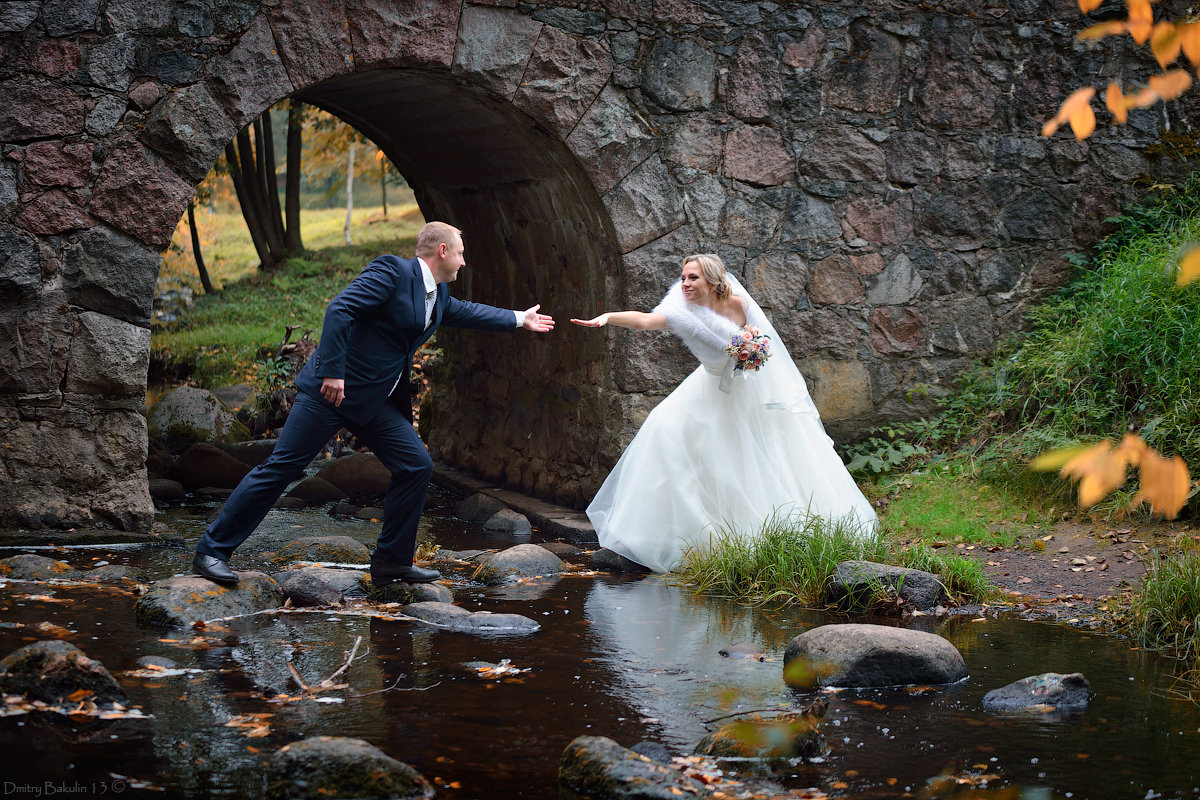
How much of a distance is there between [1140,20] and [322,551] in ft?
17.0

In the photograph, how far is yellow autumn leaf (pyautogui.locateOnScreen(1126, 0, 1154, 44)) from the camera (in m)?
1.74

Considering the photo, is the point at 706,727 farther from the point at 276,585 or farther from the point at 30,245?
the point at 30,245

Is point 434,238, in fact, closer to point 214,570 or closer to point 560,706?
point 214,570

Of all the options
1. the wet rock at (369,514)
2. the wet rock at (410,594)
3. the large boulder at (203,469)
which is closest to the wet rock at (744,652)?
the wet rock at (410,594)

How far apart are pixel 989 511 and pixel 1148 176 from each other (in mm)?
3060

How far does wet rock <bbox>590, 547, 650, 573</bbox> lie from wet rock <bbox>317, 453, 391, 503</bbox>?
9.76 ft

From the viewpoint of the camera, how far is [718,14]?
7.13 metres

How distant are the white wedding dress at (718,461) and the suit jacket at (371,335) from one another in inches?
69.3

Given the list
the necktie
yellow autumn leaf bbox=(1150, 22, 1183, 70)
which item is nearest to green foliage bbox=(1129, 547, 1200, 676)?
yellow autumn leaf bbox=(1150, 22, 1183, 70)

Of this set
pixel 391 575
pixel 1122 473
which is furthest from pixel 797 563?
pixel 1122 473

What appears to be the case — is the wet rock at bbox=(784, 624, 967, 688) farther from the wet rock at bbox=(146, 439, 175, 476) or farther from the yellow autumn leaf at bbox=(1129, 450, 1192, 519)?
the wet rock at bbox=(146, 439, 175, 476)

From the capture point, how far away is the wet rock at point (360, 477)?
350 inches

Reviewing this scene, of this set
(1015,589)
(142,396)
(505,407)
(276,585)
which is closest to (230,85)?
(142,396)

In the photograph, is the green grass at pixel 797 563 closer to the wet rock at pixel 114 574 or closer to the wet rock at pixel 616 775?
the wet rock at pixel 616 775
